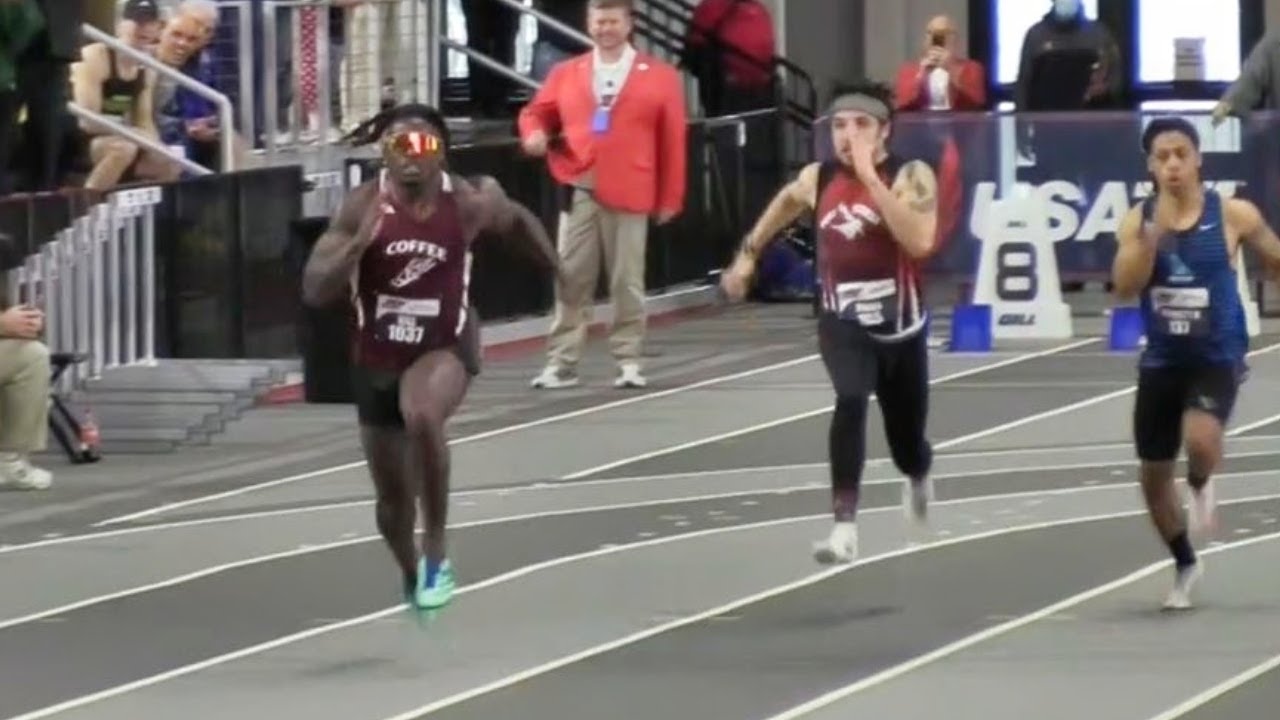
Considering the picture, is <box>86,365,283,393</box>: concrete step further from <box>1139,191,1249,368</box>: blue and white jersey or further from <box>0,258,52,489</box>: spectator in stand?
<box>1139,191,1249,368</box>: blue and white jersey

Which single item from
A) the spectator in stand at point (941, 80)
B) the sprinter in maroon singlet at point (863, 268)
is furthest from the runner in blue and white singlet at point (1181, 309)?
the spectator in stand at point (941, 80)

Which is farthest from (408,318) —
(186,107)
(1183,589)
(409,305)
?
(186,107)

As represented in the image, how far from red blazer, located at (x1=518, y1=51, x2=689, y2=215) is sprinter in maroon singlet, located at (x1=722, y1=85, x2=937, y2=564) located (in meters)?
6.09

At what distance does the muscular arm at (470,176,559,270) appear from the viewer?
38.5 feet

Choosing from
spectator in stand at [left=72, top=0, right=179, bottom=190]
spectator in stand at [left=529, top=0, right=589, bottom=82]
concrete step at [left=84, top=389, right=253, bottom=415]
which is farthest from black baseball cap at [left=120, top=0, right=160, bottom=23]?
spectator in stand at [left=529, top=0, right=589, bottom=82]

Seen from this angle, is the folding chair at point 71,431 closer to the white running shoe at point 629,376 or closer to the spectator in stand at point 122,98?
the spectator in stand at point 122,98

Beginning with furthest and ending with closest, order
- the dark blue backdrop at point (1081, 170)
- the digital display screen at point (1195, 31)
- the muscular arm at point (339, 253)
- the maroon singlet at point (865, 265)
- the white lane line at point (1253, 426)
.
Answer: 1. the digital display screen at point (1195, 31)
2. the dark blue backdrop at point (1081, 170)
3. the white lane line at point (1253, 426)
4. the maroon singlet at point (865, 265)
5. the muscular arm at point (339, 253)

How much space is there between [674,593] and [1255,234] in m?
2.27

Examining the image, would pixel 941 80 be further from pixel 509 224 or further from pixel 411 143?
pixel 411 143

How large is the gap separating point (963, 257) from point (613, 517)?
8316mm

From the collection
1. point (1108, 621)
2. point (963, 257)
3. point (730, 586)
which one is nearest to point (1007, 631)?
point (1108, 621)

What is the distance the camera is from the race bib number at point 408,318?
38.0ft

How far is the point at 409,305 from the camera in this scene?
11594 millimetres

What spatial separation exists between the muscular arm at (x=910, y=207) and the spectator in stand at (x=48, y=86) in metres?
6.05
